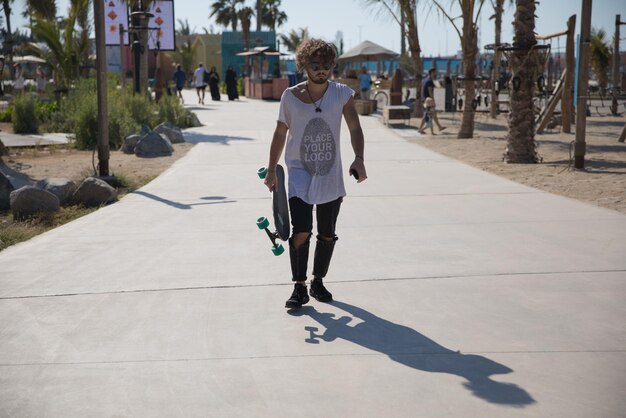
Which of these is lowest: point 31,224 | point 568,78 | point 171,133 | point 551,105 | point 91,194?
point 31,224

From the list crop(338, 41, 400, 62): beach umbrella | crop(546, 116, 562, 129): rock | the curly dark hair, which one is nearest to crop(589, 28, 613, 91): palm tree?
crop(338, 41, 400, 62): beach umbrella

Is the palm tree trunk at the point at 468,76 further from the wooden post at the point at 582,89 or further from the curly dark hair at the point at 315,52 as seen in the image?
the curly dark hair at the point at 315,52

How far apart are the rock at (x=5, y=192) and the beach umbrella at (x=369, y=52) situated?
2856 cm

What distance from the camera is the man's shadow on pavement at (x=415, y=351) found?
3.79 metres

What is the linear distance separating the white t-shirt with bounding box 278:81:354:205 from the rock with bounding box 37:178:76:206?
5246mm

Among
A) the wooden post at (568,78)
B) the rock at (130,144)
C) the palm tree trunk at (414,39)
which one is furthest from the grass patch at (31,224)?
the palm tree trunk at (414,39)

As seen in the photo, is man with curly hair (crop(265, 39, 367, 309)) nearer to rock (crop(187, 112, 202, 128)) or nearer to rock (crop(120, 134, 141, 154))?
rock (crop(120, 134, 141, 154))

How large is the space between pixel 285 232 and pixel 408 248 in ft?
6.61

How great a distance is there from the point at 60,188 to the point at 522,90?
806cm

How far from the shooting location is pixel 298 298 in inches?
205

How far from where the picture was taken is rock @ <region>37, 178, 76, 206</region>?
31.4 feet

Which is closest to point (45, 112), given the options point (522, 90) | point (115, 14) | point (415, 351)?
point (115, 14)

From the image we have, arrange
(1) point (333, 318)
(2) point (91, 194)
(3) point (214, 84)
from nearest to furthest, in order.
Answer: (1) point (333, 318) < (2) point (91, 194) < (3) point (214, 84)

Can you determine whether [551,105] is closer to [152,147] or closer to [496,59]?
[496,59]
